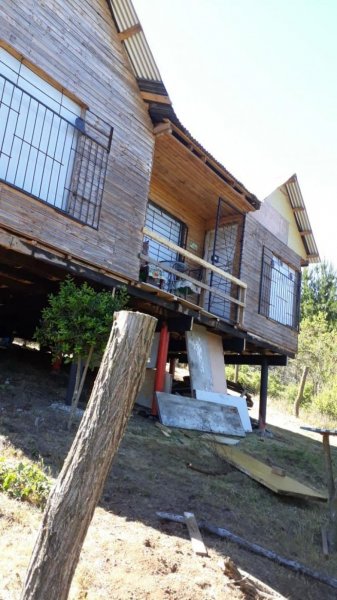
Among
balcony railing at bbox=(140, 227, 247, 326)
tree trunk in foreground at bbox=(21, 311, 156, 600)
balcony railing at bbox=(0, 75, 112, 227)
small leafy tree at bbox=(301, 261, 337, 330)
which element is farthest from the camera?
small leafy tree at bbox=(301, 261, 337, 330)

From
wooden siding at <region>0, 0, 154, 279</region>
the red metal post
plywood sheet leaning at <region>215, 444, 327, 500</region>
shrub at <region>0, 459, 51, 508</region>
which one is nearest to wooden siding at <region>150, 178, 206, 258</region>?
wooden siding at <region>0, 0, 154, 279</region>

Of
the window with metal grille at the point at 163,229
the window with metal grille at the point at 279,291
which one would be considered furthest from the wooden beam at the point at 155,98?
the window with metal grille at the point at 279,291

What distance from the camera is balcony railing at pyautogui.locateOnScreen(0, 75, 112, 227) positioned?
6680 millimetres

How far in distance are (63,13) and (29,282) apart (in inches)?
176

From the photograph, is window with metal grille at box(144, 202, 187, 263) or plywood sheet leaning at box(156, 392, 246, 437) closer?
plywood sheet leaning at box(156, 392, 246, 437)

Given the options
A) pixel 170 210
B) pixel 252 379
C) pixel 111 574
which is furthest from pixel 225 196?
pixel 252 379

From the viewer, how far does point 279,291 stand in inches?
520

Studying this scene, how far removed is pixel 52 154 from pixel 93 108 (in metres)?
1.35

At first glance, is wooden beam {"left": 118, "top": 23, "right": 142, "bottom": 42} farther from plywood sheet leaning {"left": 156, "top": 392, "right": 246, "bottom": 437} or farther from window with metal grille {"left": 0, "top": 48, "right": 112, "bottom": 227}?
plywood sheet leaning {"left": 156, "top": 392, "right": 246, "bottom": 437}

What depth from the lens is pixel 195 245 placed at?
1332 centimetres

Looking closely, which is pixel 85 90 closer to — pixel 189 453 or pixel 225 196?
pixel 225 196

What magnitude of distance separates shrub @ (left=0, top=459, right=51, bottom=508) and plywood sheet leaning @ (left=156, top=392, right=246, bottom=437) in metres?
4.19

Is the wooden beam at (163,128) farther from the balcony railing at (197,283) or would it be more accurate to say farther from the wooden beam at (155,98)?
the balcony railing at (197,283)

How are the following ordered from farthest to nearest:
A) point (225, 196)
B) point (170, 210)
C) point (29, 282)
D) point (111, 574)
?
point (170, 210), point (225, 196), point (29, 282), point (111, 574)
